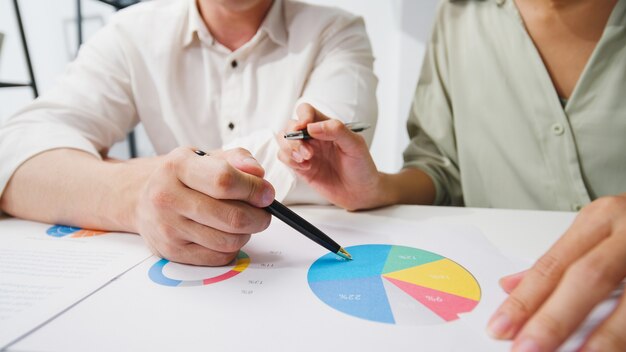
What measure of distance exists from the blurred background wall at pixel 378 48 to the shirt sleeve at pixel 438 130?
0.92 metres

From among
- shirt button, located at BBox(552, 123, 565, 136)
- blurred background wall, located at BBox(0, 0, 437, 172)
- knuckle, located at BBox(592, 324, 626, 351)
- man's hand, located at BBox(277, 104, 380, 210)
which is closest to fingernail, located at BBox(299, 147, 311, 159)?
man's hand, located at BBox(277, 104, 380, 210)

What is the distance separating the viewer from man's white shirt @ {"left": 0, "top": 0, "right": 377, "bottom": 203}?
0.72 m

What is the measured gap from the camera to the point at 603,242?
0.92 ft

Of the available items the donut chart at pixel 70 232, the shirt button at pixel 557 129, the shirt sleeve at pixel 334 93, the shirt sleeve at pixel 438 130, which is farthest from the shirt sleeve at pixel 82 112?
the shirt button at pixel 557 129

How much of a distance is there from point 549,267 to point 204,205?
303 mm

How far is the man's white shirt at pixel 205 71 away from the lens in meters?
0.72

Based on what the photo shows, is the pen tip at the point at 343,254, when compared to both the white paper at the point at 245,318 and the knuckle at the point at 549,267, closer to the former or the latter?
the white paper at the point at 245,318

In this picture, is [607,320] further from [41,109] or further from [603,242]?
[41,109]

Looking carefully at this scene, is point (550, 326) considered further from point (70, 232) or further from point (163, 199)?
point (70, 232)

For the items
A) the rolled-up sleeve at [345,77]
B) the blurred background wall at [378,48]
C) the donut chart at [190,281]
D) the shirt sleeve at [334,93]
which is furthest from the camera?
the blurred background wall at [378,48]

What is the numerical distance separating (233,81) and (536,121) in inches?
23.9

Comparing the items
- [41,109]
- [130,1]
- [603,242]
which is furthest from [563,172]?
[130,1]

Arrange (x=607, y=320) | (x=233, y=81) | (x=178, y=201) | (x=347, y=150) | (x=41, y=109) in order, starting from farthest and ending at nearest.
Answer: (x=233, y=81)
(x=41, y=109)
(x=347, y=150)
(x=178, y=201)
(x=607, y=320)

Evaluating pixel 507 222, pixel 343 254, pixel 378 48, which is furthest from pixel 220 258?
pixel 378 48
